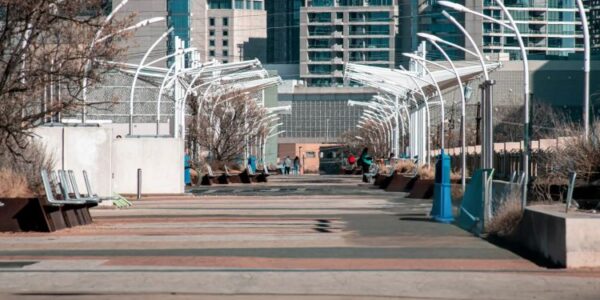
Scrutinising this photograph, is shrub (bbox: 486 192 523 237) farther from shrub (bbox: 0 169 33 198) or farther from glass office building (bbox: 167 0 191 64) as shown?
glass office building (bbox: 167 0 191 64)

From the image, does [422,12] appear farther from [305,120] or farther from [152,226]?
[152,226]

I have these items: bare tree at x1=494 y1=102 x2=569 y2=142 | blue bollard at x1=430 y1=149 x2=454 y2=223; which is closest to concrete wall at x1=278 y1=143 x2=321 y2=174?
bare tree at x1=494 y1=102 x2=569 y2=142

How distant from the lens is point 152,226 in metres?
26.6

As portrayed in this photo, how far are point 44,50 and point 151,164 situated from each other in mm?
21748

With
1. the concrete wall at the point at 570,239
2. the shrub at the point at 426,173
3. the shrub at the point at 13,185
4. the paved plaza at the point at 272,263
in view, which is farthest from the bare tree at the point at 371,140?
the concrete wall at the point at 570,239

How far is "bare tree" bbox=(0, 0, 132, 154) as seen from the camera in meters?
22.5

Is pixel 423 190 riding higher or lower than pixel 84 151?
lower

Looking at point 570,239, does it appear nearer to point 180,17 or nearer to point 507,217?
point 507,217

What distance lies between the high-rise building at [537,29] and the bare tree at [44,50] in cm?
14934

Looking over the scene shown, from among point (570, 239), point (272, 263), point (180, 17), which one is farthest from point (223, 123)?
point (180, 17)

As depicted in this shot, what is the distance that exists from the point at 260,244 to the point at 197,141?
52851 millimetres

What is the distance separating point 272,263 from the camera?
1750 cm

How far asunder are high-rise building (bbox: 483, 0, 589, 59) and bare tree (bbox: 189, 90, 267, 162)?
90855 mm

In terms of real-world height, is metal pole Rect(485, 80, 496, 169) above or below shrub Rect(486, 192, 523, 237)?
above
